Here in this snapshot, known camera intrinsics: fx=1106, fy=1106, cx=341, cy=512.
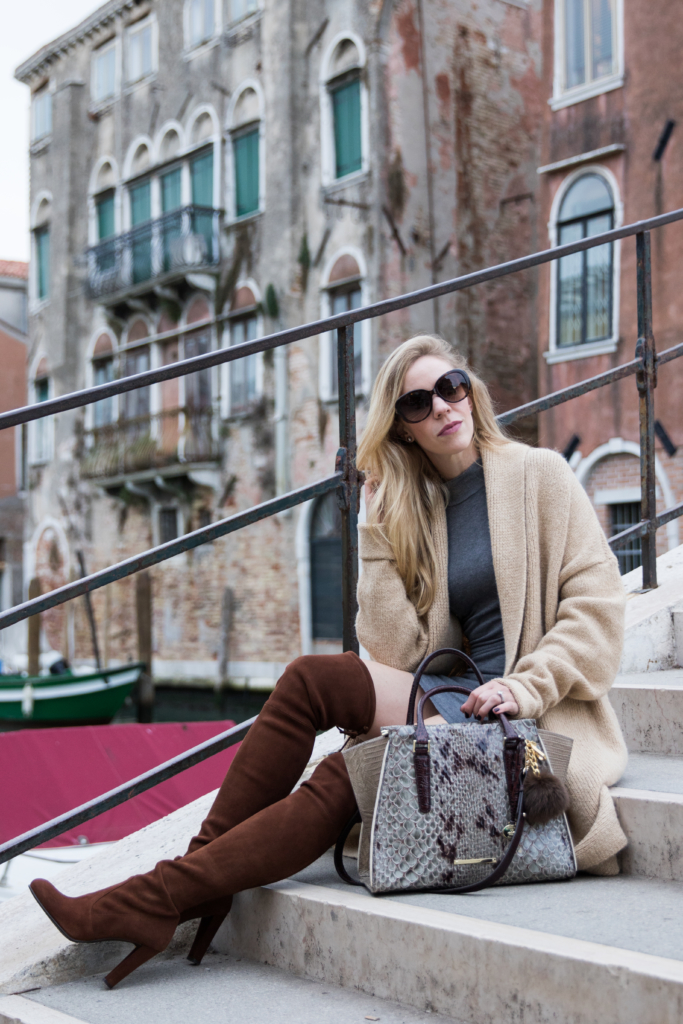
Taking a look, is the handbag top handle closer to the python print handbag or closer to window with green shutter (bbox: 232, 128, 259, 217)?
the python print handbag

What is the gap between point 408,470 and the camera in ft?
7.51

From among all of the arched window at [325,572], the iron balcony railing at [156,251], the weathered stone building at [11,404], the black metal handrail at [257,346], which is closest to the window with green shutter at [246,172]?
the iron balcony railing at [156,251]

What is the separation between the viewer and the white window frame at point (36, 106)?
2009 cm

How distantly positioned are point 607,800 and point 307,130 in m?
13.9

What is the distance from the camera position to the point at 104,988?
1863 millimetres

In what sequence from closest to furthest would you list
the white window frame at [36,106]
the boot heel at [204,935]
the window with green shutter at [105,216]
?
the boot heel at [204,935] < the window with green shutter at [105,216] < the white window frame at [36,106]

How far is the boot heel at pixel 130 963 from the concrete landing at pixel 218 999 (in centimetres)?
2

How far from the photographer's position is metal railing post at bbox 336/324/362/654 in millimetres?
2467

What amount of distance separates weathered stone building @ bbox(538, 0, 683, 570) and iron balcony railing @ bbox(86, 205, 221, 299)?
5.65m

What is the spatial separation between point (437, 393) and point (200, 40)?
1599cm

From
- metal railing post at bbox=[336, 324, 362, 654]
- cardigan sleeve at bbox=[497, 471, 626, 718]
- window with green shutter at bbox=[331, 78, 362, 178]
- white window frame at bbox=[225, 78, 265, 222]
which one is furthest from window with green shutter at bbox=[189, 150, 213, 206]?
cardigan sleeve at bbox=[497, 471, 626, 718]

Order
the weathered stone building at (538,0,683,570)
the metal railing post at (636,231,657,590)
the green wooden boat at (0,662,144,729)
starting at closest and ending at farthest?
the metal railing post at (636,231,657,590) → the weathered stone building at (538,0,683,570) → the green wooden boat at (0,662,144,729)

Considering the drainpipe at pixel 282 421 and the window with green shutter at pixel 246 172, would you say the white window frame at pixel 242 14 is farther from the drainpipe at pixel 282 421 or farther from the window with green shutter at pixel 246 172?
the drainpipe at pixel 282 421

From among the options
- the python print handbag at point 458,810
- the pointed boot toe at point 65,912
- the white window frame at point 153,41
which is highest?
the white window frame at point 153,41
